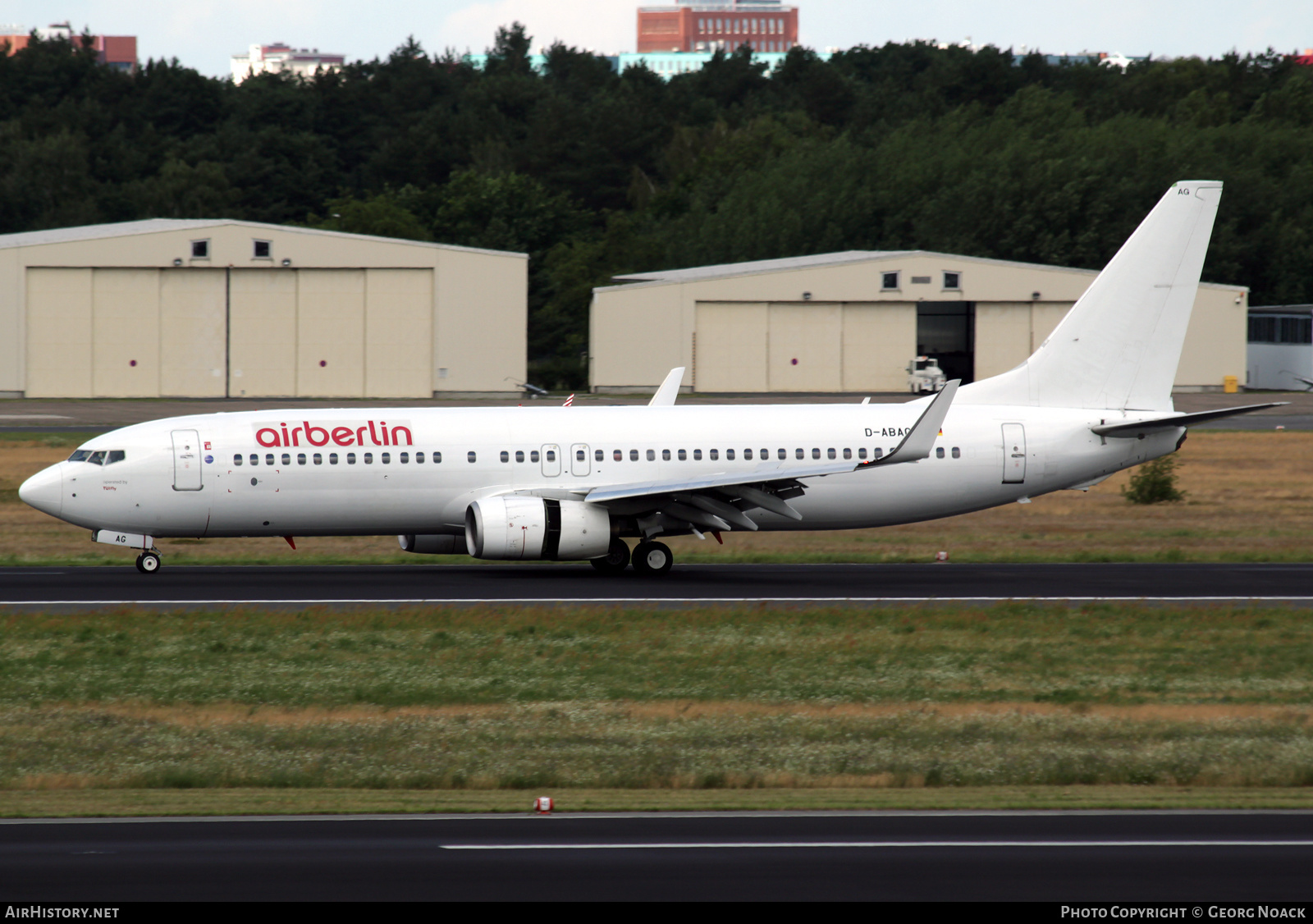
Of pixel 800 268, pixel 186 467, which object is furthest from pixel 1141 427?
pixel 800 268

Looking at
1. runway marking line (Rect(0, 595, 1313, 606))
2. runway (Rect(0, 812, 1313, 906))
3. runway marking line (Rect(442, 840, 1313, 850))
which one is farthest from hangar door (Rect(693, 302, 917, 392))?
runway marking line (Rect(442, 840, 1313, 850))

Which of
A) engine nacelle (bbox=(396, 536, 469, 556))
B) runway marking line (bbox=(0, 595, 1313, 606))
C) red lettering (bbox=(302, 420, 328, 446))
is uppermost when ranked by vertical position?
red lettering (bbox=(302, 420, 328, 446))

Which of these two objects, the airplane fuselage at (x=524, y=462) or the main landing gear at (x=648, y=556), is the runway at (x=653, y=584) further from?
the airplane fuselage at (x=524, y=462)

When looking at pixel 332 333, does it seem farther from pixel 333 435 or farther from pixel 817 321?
pixel 333 435

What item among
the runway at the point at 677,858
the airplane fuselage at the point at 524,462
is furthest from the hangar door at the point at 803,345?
the runway at the point at 677,858

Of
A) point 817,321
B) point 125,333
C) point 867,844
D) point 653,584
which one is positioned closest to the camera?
point 867,844

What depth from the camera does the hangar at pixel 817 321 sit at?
96188mm

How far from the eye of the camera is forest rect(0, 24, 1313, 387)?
12231cm

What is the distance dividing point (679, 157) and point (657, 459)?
422 feet

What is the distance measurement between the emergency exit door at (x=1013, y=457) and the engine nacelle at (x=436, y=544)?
12397 millimetres

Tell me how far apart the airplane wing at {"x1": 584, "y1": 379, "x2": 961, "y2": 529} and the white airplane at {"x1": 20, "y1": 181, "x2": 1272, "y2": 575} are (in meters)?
0.05

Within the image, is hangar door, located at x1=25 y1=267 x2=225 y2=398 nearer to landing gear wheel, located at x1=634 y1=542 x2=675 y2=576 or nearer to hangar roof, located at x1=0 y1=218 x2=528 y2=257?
hangar roof, located at x1=0 y1=218 x2=528 y2=257

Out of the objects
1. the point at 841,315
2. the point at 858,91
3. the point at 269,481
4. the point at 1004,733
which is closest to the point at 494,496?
the point at 269,481

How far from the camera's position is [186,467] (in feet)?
108
